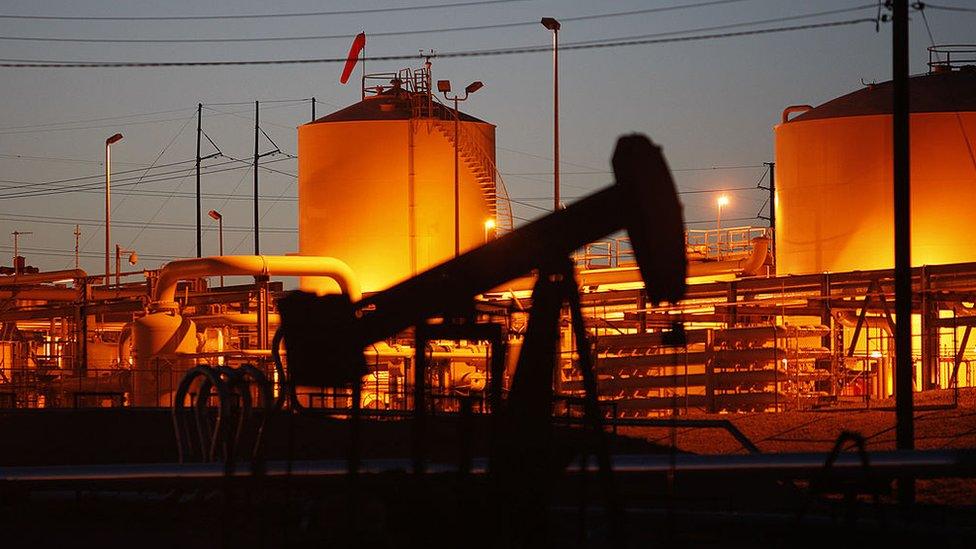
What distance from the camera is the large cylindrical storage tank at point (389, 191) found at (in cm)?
3475

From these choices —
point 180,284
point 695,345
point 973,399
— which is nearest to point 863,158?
point 695,345

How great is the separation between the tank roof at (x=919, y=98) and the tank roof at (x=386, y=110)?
9239 mm

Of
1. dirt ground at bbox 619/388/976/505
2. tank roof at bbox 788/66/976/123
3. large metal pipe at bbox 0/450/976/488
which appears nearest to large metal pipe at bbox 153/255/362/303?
dirt ground at bbox 619/388/976/505

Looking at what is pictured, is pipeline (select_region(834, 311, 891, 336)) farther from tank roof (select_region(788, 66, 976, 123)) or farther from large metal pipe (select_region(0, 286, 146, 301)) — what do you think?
large metal pipe (select_region(0, 286, 146, 301))

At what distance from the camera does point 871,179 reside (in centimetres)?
3119

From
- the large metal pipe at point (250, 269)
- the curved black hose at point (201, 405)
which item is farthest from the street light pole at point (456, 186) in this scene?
the curved black hose at point (201, 405)

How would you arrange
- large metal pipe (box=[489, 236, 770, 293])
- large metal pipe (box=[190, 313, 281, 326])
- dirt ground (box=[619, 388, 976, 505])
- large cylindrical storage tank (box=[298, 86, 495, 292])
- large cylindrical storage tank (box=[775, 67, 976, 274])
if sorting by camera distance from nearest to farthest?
1. dirt ground (box=[619, 388, 976, 505])
2. large cylindrical storage tank (box=[775, 67, 976, 274])
3. large metal pipe (box=[190, 313, 281, 326])
4. large metal pipe (box=[489, 236, 770, 293])
5. large cylindrical storage tank (box=[298, 86, 495, 292])

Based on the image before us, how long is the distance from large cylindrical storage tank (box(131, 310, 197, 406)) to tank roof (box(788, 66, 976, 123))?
53.3 feet

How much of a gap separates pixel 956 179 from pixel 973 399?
10.4 metres

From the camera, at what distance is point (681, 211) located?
7.03 m

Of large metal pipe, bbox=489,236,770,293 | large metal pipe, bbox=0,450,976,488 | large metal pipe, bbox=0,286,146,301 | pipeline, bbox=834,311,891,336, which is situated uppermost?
large metal pipe, bbox=489,236,770,293

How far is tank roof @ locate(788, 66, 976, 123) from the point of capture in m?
31.4

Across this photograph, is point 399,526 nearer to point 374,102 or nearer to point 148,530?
point 148,530

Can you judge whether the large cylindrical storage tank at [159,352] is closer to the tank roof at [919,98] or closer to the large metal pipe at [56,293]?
the large metal pipe at [56,293]
